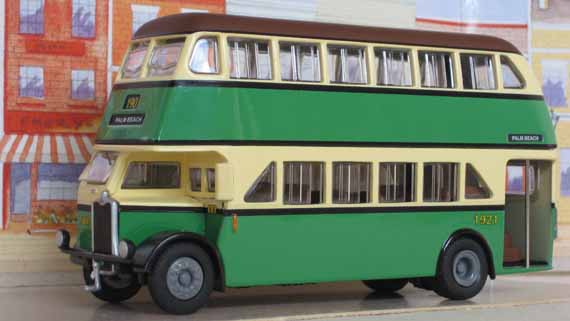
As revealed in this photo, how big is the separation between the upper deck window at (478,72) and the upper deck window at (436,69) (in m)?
0.22

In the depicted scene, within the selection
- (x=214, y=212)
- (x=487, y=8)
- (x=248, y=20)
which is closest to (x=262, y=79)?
(x=248, y=20)

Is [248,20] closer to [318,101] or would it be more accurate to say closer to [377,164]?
[318,101]

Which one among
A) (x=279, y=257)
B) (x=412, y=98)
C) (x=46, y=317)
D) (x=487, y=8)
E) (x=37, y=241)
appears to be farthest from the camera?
(x=487, y=8)

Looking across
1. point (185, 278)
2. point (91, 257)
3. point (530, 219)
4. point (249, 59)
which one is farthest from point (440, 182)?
point (91, 257)

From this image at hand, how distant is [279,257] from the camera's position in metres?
14.8

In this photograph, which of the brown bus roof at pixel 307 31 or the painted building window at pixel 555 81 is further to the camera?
the painted building window at pixel 555 81

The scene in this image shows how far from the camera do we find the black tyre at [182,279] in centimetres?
1388

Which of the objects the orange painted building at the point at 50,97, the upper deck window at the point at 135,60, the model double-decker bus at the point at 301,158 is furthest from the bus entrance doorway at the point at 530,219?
the orange painted building at the point at 50,97

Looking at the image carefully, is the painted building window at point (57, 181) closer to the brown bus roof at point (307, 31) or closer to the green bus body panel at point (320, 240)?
the green bus body panel at point (320, 240)

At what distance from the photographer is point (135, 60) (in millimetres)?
14961

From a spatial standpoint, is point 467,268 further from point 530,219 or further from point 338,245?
point 338,245

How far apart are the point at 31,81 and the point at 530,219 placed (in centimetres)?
728

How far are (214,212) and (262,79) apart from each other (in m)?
1.68

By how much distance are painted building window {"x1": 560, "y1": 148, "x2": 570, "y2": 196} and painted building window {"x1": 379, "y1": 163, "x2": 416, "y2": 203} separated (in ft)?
19.8
